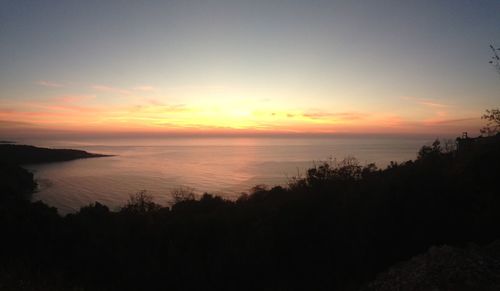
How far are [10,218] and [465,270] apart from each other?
14.3m

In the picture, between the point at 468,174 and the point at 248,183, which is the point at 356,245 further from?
the point at 248,183

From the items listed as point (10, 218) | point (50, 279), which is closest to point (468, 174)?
point (50, 279)

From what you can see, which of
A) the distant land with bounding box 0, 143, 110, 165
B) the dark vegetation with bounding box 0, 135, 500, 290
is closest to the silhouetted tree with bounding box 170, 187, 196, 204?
the dark vegetation with bounding box 0, 135, 500, 290

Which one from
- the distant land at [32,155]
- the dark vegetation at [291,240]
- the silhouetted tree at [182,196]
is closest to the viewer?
the dark vegetation at [291,240]

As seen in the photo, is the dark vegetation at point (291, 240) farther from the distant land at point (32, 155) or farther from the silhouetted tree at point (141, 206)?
the distant land at point (32, 155)

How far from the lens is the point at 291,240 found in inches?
352

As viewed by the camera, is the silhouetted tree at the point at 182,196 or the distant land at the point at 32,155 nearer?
the silhouetted tree at the point at 182,196

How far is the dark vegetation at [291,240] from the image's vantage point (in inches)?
309

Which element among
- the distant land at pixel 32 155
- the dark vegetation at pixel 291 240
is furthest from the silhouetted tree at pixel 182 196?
the distant land at pixel 32 155

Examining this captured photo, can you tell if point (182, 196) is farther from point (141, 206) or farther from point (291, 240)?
point (291, 240)

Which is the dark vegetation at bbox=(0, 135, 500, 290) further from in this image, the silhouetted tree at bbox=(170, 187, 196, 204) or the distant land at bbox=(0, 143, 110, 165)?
the distant land at bbox=(0, 143, 110, 165)

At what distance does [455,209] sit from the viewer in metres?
8.46

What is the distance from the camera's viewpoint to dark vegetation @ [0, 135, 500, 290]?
7.84 meters

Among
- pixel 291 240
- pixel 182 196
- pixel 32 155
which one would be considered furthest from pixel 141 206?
pixel 32 155
